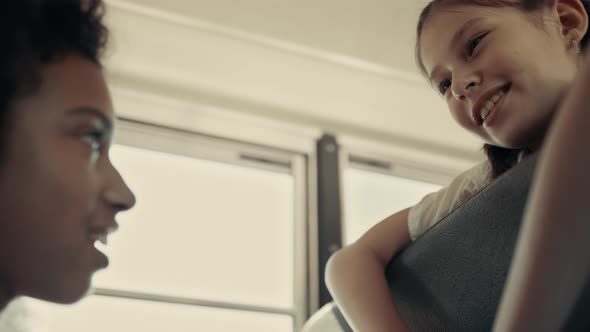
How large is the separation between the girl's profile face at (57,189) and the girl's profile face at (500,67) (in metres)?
0.52

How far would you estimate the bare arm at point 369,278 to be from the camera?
0.81 meters

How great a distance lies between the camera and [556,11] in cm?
100

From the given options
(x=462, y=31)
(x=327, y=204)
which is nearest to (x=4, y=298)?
(x=462, y=31)

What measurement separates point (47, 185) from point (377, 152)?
1.89m

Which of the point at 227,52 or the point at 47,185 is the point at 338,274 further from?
the point at 227,52

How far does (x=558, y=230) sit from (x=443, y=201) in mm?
514

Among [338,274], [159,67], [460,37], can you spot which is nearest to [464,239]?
[338,274]

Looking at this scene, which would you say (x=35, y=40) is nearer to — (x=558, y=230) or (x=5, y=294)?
(x=5, y=294)

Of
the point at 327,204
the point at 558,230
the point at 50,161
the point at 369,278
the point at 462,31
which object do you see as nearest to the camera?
the point at 558,230

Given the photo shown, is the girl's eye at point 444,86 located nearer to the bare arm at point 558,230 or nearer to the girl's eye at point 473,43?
the girl's eye at point 473,43

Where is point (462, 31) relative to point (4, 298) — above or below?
above

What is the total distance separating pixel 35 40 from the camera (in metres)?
0.67

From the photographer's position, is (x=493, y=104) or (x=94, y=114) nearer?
(x=94, y=114)

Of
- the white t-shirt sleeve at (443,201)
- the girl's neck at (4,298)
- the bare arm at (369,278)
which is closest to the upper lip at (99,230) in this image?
the girl's neck at (4,298)
